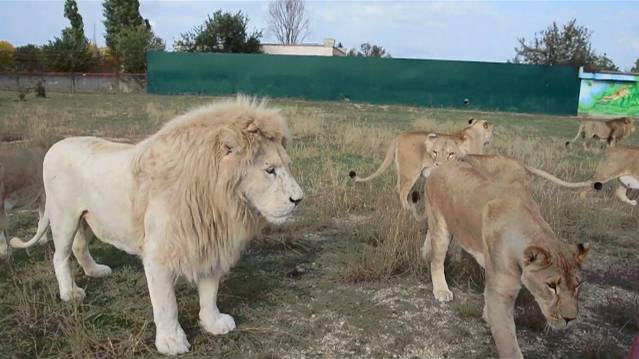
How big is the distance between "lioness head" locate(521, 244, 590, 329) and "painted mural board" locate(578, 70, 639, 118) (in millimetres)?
37507

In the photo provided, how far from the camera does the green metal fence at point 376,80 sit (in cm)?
3703

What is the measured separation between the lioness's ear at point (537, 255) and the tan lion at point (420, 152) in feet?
14.2

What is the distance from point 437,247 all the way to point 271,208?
178cm

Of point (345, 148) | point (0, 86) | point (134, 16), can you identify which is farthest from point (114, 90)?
point (345, 148)

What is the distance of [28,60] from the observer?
46469 mm

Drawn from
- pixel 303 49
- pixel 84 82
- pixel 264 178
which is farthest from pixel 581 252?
pixel 303 49

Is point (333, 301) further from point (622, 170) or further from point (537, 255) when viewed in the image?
point (622, 170)

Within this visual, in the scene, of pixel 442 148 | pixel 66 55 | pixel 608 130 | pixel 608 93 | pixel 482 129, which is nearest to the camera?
pixel 442 148

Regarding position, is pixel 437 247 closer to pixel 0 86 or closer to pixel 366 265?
pixel 366 265

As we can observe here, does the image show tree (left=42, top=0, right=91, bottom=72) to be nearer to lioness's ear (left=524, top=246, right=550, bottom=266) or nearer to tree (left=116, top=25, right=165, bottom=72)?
tree (left=116, top=25, right=165, bottom=72)

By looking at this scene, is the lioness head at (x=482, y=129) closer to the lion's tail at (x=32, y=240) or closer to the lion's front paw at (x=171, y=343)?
the lion's tail at (x=32, y=240)

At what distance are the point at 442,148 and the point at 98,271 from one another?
4.86 m

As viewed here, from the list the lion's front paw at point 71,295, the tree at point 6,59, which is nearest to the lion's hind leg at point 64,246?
the lion's front paw at point 71,295

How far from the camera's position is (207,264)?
12.0 feet
